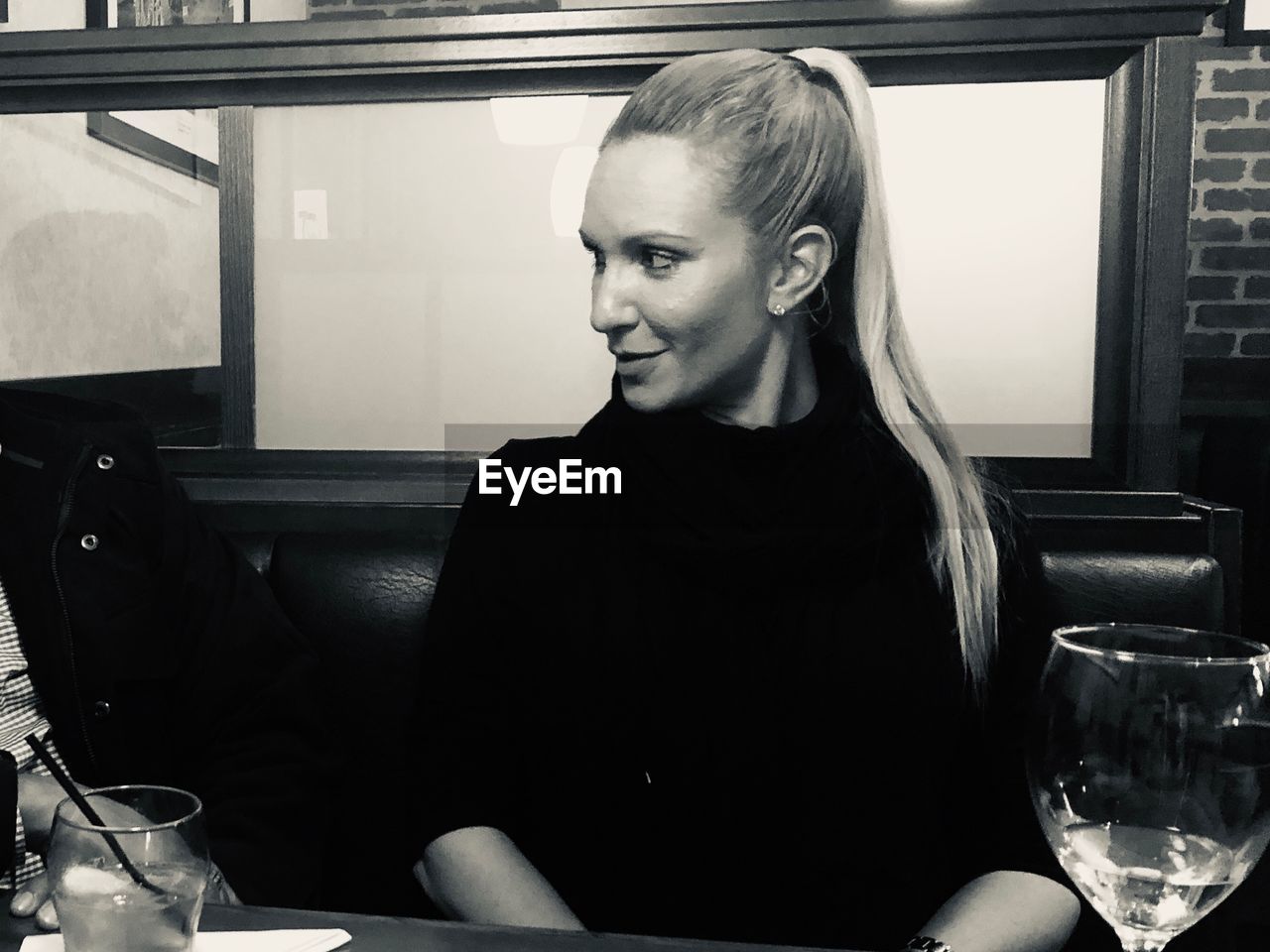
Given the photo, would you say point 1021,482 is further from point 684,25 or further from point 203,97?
point 203,97

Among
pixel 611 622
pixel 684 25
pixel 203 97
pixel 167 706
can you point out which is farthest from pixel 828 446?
pixel 203 97

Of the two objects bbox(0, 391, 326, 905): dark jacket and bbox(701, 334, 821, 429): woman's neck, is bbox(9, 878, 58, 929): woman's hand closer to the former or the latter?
bbox(0, 391, 326, 905): dark jacket

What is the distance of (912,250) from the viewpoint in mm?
1273

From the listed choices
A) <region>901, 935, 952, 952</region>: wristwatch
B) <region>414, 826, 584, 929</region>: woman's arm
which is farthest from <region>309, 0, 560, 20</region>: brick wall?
<region>901, 935, 952, 952</region>: wristwatch

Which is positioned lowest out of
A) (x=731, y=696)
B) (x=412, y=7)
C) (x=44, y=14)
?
(x=731, y=696)

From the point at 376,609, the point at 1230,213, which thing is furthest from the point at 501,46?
the point at 1230,213

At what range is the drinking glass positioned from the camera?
47cm

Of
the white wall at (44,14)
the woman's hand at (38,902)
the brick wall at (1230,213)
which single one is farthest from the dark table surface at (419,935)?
the brick wall at (1230,213)

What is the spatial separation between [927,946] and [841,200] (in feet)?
2.11

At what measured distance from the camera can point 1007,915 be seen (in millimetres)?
810

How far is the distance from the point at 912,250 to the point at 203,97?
2.92 ft

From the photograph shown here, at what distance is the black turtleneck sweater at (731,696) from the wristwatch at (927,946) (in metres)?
0.15

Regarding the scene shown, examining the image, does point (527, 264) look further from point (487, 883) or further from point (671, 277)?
point (487, 883)

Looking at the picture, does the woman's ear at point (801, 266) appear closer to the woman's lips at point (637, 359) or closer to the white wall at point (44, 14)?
the woman's lips at point (637, 359)
